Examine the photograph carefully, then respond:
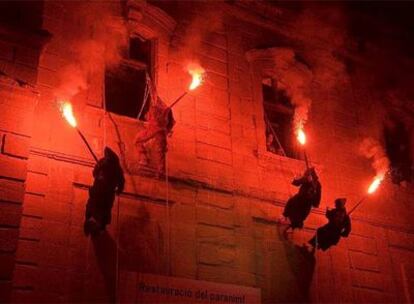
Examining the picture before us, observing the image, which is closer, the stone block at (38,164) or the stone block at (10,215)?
the stone block at (10,215)

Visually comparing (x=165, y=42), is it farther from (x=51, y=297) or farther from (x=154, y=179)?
(x=51, y=297)

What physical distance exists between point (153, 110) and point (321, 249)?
4.12 meters

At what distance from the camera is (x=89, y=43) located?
1030cm

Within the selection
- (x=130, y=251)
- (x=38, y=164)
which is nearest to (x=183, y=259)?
(x=130, y=251)

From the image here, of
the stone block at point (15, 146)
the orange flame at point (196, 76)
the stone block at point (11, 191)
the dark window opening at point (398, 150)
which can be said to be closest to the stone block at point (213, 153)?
the orange flame at point (196, 76)

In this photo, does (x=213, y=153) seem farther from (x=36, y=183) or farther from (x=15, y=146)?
(x=15, y=146)

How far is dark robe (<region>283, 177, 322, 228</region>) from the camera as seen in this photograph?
32.8 feet

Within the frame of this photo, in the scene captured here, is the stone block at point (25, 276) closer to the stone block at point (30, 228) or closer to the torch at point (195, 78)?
the stone block at point (30, 228)

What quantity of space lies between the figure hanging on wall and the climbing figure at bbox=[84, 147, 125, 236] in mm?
1174

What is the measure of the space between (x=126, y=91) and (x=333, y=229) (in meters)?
4.70

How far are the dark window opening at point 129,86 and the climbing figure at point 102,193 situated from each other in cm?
227

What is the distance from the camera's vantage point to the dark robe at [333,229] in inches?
401

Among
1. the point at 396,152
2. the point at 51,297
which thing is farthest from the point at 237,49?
the point at 51,297

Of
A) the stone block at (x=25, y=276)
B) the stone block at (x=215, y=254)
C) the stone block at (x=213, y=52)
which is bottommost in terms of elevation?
the stone block at (x=25, y=276)
